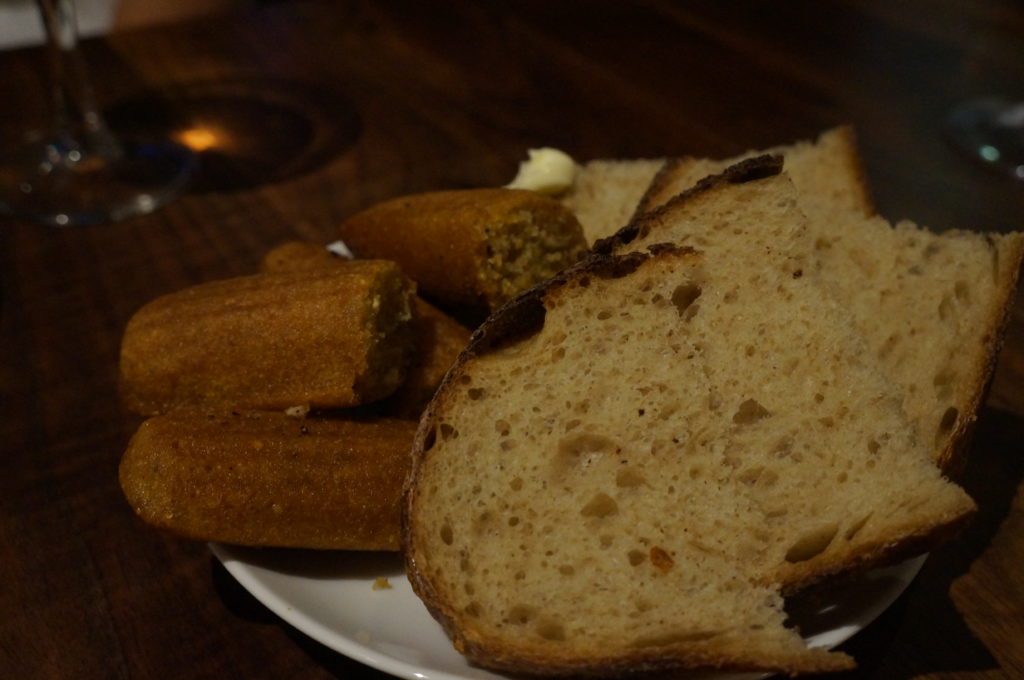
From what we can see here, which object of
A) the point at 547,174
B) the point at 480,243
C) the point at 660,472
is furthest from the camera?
the point at 547,174

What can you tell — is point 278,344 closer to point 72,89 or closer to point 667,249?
point 667,249

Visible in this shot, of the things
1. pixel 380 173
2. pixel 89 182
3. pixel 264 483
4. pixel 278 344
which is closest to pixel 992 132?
pixel 380 173

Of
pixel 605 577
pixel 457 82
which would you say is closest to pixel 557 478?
pixel 605 577

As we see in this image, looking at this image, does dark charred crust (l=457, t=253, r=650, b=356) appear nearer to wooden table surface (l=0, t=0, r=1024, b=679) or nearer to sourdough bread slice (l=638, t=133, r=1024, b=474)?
sourdough bread slice (l=638, t=133, r=1024, b=474)

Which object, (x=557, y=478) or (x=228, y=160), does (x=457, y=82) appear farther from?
(x=557, y=478)

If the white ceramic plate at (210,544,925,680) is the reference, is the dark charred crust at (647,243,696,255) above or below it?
above

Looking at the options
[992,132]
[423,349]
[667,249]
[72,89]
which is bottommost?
[72,89]

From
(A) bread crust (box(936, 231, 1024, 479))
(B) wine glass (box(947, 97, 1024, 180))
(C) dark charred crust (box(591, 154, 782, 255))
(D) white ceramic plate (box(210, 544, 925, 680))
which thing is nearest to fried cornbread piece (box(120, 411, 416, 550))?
(D) white ceramic plate (box(210, 544, 925, 680))
